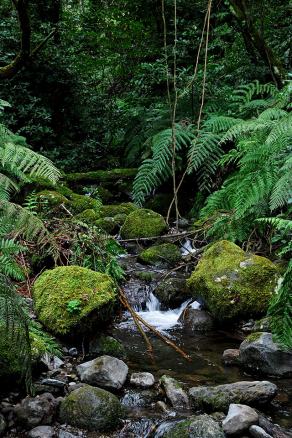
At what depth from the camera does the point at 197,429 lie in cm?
251

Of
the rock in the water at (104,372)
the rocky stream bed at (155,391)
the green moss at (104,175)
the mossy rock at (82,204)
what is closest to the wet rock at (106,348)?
the rocky stream bed at (155,391)

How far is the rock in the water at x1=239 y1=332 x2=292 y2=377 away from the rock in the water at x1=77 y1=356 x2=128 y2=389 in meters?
0.91

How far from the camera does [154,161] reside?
23.6 ft

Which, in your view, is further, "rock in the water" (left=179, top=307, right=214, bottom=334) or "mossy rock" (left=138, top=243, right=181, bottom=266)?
"mossy rock" (left=138, top=243, right=181, bottom=266)

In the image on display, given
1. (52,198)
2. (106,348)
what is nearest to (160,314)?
(106,348)

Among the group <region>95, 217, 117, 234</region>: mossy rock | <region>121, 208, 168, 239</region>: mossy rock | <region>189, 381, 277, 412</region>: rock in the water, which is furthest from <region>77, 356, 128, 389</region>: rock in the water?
<region>95, 217, 117, 234</region>: mossy rock

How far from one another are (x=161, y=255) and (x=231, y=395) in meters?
2.77

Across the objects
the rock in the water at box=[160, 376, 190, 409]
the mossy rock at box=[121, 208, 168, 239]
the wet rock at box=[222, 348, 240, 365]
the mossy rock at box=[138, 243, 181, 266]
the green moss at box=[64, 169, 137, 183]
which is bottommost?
the rock in the water at box=[160, 376, 190, 409]

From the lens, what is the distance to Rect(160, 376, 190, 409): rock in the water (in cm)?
286

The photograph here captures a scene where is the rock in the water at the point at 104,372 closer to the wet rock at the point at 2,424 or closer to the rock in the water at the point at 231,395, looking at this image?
the rock in the water at the point at 231,395

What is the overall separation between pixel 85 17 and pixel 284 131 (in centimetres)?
691

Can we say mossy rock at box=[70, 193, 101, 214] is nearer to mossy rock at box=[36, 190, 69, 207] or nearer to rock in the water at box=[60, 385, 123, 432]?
mossy rock at box=[36, 190, 69, 207]

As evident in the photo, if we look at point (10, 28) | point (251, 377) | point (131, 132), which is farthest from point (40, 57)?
point (251, 377)

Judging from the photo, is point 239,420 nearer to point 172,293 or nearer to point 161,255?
point 172,293
